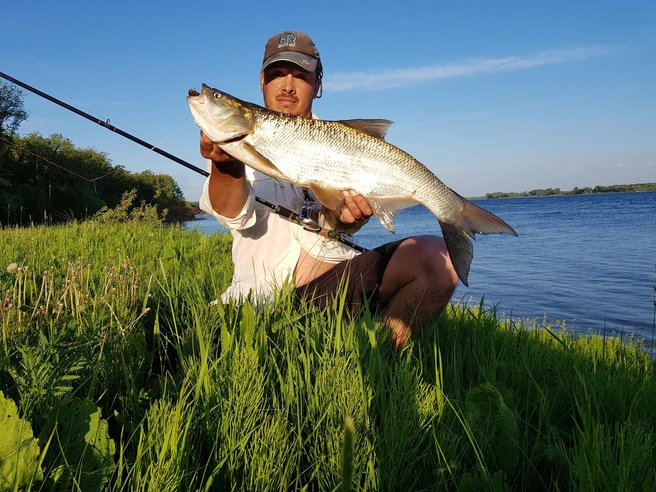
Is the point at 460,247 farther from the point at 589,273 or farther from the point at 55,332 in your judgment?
the point at 589,273

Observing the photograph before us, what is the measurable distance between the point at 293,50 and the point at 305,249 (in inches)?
61.7

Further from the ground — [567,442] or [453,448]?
[453,448]

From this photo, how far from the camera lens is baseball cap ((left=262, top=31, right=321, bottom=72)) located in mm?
3672

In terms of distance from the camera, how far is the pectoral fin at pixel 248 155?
8.99ft

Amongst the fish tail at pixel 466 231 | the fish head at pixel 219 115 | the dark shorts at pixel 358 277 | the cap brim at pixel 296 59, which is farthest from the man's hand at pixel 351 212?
the cap brim at pixel 296 59

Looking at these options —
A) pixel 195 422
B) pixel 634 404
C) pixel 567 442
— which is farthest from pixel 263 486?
pixel 634 404

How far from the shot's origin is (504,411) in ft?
5.85

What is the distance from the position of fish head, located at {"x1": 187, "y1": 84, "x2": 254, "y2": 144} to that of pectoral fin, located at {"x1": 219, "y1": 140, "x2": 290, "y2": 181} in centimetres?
4

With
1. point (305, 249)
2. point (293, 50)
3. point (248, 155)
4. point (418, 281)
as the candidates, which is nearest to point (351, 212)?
point (305, 249)

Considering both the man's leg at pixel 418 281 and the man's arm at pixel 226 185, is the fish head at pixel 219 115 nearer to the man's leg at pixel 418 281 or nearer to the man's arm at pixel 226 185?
the man's arm at pixel 226 185

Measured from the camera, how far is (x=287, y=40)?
3.76 meters

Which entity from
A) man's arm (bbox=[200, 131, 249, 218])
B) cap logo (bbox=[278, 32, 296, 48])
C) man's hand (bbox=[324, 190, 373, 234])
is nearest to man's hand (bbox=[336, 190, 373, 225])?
man's hand (bbox=[324, 190, 373, 234])

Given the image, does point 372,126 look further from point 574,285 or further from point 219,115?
point 574,285

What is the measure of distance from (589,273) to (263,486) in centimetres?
1346
